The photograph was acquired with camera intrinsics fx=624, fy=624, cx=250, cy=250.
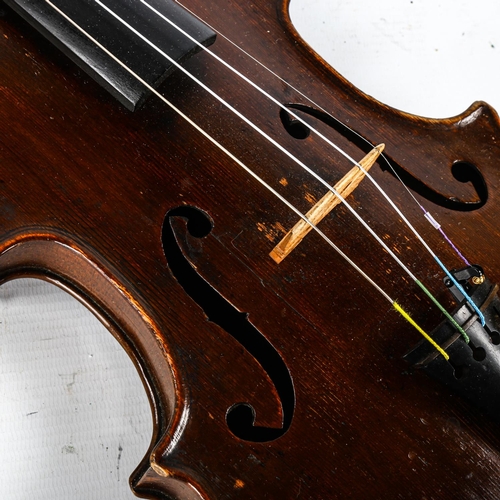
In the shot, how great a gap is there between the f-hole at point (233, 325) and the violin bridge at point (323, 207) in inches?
4.6

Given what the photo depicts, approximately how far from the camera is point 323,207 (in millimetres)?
1027

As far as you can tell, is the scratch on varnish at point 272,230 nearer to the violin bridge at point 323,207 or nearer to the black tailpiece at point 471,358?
the violin bridge at point 323,207

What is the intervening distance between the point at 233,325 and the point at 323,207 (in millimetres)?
243

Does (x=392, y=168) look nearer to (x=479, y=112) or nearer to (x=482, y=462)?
(x=479, y=112)

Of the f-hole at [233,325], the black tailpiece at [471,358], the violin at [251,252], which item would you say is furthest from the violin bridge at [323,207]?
the black tailpiece at [471,358]

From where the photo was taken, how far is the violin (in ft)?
3.17

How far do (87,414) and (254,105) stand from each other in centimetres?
75

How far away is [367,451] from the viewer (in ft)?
3.18

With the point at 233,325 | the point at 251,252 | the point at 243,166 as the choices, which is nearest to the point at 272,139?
the point at 243,166

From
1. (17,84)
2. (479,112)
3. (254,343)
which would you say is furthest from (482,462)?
(17,84)

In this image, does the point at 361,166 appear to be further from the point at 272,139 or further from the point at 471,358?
the point at 471,358

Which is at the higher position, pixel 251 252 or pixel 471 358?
pixel 471 358

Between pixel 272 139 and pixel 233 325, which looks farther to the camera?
pixel 272 139

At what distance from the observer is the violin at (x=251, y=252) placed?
38.1 inches
